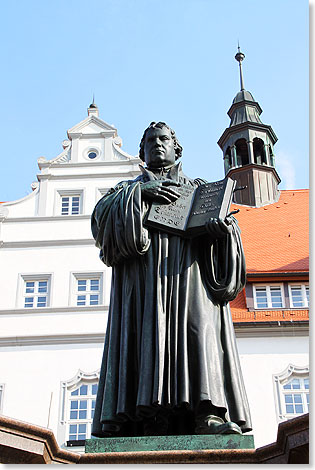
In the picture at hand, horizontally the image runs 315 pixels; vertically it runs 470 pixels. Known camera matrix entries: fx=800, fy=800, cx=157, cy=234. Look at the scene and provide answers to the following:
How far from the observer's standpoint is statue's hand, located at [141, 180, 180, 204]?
5051 millimetres

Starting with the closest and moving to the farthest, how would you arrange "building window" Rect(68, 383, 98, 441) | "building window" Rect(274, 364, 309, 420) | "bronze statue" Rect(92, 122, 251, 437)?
"bronze statue" Rect(92, 122, 251, 437)
"building window" Rect(68, 383, 98, 441)
"building window" Rect(274, 364, 309, 420)

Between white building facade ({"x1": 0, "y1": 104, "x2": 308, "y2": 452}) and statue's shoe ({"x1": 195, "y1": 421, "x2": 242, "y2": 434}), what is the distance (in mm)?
12515

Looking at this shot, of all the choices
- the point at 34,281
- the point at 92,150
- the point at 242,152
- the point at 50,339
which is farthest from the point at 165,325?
the point at 242,152

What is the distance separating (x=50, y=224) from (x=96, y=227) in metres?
15.2

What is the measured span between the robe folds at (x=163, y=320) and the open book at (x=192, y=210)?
6cm

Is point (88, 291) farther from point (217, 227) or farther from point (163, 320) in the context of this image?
point (163, 320)

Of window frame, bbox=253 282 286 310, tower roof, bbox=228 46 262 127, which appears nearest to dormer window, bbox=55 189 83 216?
window frame, bbox=253 282 286 310

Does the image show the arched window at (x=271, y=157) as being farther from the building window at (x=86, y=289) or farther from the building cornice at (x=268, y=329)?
the building window at (x=86, y=289)

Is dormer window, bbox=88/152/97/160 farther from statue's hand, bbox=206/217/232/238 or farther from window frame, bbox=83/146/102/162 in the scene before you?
statue's hand, bbox=206/217/232/238

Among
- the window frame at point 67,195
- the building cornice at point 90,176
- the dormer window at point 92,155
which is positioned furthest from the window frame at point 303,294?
the dormer window at point 92,155

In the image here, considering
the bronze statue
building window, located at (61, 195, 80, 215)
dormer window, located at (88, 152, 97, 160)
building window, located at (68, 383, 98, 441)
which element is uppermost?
dormer window, located at (88, 152, 97, 160)

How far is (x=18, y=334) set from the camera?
18.2m

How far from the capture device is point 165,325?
15.1 feet

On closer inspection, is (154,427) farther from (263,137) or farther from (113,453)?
(263,137)
